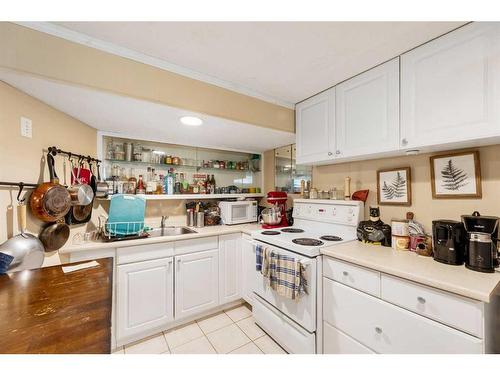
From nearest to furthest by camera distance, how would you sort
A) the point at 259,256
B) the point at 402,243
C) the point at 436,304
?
the point at 436,304, the point at 402,243, the point at 259,256

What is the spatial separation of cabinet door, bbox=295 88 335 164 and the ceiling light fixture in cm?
101

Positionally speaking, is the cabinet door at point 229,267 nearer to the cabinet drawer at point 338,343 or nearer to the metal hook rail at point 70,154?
the cabinet drawer at point 338,343

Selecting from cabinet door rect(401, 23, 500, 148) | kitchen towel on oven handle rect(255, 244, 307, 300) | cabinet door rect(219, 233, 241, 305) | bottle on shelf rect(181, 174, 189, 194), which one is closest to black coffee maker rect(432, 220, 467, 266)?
cabinet door rect(401, 23, 500, 148)

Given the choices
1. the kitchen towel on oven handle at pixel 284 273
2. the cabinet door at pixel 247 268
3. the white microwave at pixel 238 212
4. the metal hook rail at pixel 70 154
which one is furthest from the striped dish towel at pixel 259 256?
the metal hook rail at pixel 70 154

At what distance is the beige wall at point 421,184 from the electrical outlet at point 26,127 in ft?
7.86

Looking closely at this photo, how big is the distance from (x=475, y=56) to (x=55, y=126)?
8.77ft

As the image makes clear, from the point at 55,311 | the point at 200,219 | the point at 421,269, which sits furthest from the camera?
the point at 200,219

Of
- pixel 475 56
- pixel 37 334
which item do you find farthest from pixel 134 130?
pixel 475 56

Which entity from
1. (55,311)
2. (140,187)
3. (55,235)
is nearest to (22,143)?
(55,235)

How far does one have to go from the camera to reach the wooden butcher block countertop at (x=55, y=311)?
597 millimetres

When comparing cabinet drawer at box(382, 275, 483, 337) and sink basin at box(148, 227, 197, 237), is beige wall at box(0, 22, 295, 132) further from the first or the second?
cabinet drawer at box(382, 275, 483, 337)

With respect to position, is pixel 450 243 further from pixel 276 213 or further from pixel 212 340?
pixel 212 340

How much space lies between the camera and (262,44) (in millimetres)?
1304

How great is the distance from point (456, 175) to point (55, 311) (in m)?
2.25
